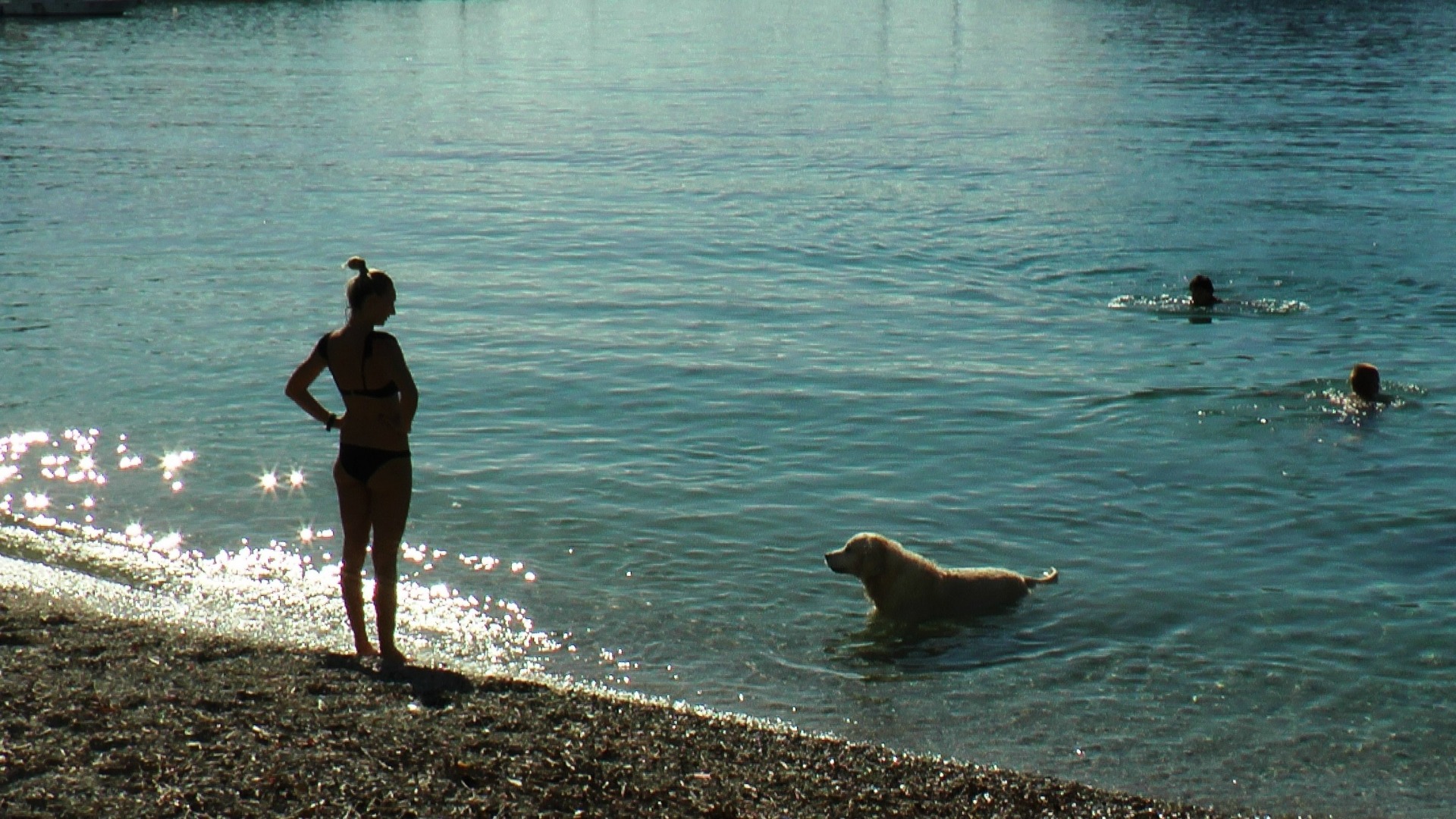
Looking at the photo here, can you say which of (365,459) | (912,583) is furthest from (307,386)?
(912,583)

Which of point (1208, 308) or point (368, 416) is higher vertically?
point (368, 416)

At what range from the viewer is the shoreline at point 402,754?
748cm

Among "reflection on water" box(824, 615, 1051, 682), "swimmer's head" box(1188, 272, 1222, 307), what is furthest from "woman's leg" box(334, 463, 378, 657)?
"swimmer's head" box(1188, 272, 1222, 307)

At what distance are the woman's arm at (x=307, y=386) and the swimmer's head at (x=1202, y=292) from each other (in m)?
16.3

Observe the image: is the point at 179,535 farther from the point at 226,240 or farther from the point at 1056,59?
the point at 1056,59

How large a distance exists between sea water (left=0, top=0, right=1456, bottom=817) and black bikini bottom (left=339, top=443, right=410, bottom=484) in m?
1.88

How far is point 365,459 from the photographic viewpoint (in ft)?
30.1

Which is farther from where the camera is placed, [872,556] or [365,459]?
[872,556]

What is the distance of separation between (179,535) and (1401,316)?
17.8 meters

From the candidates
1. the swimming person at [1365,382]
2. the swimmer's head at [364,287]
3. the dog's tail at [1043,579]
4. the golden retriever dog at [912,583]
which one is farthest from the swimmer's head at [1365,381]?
the swimmer's head at [364,287]

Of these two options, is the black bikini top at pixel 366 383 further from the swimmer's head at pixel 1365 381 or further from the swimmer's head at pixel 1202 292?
the swimmer's head at pixel 1202 292

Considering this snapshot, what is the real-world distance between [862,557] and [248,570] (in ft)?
16.6

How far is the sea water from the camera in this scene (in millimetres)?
10930

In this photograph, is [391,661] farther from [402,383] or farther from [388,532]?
[402,383]
